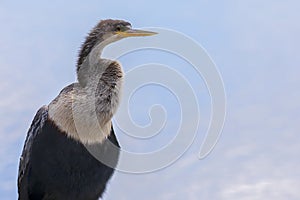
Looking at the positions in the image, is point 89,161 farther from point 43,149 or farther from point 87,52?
point 87,52

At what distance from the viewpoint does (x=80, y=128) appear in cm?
554

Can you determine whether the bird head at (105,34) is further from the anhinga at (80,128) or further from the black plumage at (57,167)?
the black plumage at (57,167)

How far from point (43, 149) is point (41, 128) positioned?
0.29 metres

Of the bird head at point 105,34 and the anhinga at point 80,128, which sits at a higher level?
the bird head at point 105,34

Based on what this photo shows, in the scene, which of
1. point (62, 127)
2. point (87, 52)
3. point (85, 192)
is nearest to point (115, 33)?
point (87, 52)

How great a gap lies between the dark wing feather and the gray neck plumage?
28 cm

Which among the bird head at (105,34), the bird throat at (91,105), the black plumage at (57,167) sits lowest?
the black plumage at (57,167)

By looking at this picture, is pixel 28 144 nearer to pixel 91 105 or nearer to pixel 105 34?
pixel 91 105

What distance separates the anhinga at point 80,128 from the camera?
5449mm

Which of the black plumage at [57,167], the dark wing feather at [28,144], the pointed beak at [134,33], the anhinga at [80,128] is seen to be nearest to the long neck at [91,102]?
the anhinga at [80,128]

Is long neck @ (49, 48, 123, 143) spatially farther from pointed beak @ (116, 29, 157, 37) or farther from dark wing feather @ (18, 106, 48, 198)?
pointed beak @ (116, 29, 157, 37)

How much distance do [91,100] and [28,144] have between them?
3.99ft

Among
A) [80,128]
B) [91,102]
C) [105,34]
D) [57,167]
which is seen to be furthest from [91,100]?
[57,167]

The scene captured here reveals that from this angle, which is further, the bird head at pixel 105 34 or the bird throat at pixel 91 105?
the bird head at pixel 105 34
